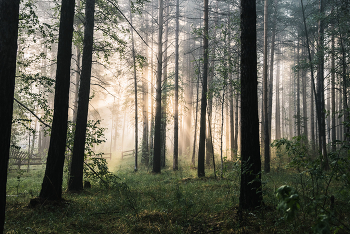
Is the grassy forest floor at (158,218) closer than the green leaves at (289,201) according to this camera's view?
No

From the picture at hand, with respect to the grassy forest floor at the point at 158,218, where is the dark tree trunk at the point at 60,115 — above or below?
above

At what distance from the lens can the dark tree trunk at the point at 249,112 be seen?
184 inches

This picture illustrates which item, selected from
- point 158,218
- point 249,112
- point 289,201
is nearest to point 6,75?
point 158,218

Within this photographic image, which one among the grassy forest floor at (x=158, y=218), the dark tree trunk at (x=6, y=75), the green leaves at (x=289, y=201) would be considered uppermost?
the dark tree trunk at (x=6, y=75)

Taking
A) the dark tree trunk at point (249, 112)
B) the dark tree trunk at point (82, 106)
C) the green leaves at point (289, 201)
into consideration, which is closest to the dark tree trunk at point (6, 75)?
the green leaves at point (289, 201)

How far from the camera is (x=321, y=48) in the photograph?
43.2ft

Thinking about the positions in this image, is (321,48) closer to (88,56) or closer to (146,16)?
(88,56)

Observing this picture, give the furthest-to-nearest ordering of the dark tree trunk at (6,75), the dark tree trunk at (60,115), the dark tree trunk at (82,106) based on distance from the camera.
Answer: the dark tree trunk at (82,106) < the dark tree trunk at (60,115) < the dark tree trunk at (6,75)

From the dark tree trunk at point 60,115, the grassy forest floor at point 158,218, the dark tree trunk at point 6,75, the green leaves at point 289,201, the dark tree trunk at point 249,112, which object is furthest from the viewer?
the dark tree trunk at point 60,115

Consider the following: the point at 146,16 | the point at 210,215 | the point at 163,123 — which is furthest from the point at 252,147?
the point at 146,16

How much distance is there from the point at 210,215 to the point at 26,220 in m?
4.27

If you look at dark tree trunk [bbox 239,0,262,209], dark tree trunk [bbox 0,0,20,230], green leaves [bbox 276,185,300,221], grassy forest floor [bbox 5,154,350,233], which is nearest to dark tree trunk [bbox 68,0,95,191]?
grassy forest floor [bbox 5,154,350,233]

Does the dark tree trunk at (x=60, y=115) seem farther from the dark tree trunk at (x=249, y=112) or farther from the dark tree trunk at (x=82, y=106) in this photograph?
the dark tree trunk at (x=249, y=112)

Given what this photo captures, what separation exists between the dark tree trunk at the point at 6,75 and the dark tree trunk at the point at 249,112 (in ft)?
14.8
